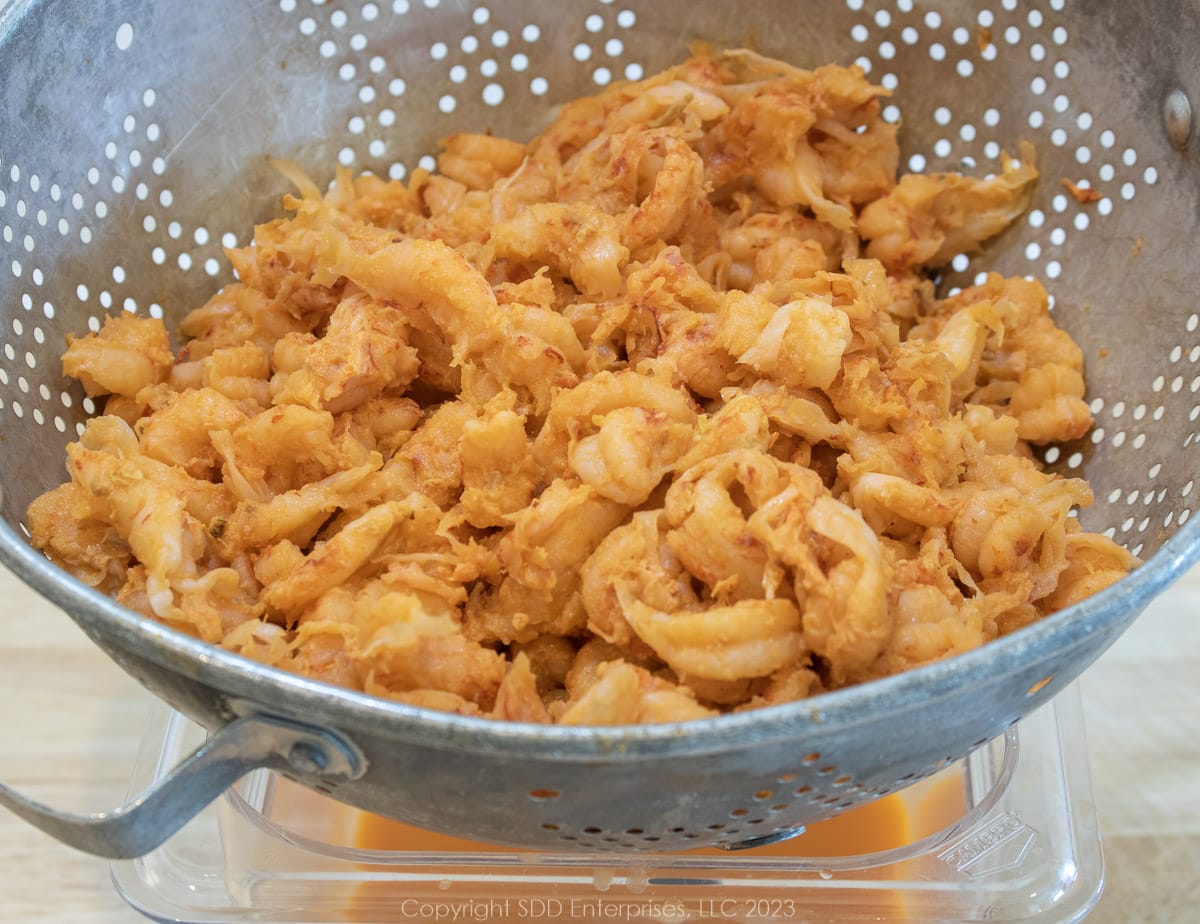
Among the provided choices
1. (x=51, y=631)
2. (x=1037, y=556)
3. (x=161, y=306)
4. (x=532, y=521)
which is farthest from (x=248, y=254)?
(x=1037, y=556)

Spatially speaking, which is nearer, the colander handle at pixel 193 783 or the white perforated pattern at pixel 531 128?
the colander handle at pixel 193 783

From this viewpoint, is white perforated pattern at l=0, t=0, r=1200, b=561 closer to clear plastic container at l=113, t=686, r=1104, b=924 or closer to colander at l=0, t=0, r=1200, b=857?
colander at l=0, t=0, r=1200, b=857

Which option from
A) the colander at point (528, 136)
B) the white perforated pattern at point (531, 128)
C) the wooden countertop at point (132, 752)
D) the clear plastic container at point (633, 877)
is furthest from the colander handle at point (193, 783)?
the wooden countertop at point (132, 752)

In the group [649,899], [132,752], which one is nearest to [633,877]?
[649,899]

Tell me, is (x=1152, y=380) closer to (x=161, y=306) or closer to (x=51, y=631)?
(x=161, y=306)

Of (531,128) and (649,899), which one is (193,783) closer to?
(649,899)

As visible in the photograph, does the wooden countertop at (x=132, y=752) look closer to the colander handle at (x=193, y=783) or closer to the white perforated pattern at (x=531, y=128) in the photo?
the white perforated pattern at (x=531, y=128)
